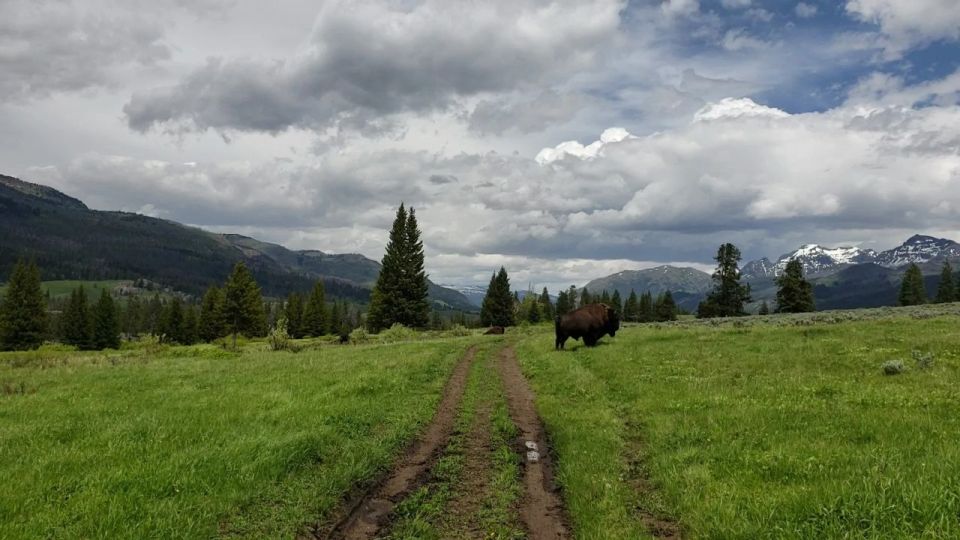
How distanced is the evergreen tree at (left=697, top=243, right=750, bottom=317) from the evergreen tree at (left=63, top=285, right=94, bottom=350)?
381ft

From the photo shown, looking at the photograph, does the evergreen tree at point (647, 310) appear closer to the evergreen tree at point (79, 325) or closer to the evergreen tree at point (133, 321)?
the evergreen tree at point (79, 325)

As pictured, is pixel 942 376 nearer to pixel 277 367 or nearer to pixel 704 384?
pixel 704 384

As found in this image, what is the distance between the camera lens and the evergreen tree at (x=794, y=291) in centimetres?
8425

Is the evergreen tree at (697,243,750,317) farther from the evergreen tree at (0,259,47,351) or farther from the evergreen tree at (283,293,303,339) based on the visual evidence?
the evergreen tree at (0,259,47,351)

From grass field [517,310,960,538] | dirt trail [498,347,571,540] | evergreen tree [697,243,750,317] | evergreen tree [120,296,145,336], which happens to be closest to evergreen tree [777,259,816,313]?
evergreen tree [697,243,750,317]

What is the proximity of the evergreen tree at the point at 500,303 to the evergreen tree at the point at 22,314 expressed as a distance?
7683 centimetres

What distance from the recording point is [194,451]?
9945 millimetres

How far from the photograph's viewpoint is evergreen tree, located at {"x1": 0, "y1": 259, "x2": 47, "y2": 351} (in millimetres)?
85562

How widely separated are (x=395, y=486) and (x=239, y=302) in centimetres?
8846

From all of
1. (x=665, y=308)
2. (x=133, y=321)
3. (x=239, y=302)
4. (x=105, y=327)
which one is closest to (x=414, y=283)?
(x=239, y=302)

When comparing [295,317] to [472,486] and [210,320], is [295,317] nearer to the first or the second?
[210,320]

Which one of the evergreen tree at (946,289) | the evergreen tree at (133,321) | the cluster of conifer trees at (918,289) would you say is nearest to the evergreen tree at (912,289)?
the cluster of conifer trees at (918,289)

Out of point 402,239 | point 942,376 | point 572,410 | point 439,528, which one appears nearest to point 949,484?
point 439,528

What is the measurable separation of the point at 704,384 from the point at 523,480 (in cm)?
905
